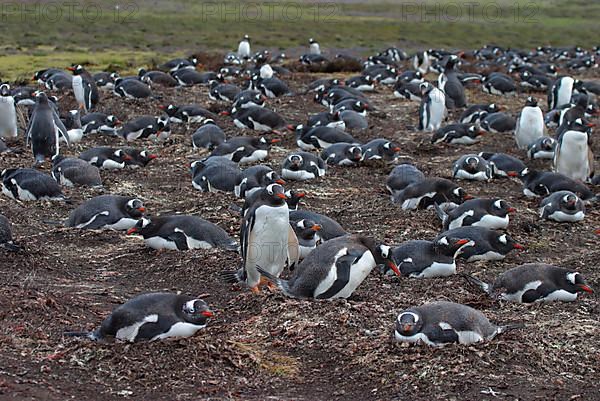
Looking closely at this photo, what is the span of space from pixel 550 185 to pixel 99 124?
272 inches

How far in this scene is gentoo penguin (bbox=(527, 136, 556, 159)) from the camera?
1330cm

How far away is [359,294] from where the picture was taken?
6.91 metres

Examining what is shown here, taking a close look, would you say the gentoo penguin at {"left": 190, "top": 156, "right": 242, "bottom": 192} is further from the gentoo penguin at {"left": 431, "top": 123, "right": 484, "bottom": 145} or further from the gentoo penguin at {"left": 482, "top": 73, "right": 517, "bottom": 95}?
the gentoo penguin at {"left": 482, "top": 73, "right": 517, "bottom": 95}

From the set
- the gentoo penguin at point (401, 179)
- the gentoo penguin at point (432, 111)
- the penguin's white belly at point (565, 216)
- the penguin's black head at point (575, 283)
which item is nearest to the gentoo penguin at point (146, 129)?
the gentoo penguin at point (432, 111)

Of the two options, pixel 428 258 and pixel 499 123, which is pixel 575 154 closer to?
pixel 499 123

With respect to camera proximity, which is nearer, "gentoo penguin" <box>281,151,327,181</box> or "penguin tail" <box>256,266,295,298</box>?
"penguin tail" <box>256,266,295,298</box>

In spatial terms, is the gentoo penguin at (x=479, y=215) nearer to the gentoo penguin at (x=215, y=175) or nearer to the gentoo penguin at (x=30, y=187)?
the gentoo penguin at (x=215, y=175)

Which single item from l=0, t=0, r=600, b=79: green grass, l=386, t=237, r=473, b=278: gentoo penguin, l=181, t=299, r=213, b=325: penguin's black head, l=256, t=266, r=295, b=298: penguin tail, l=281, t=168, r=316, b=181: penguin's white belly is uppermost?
l=181, t=299, r=213, b=325: penguin's black head

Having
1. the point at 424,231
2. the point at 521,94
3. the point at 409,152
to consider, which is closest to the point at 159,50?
the point at 521,94

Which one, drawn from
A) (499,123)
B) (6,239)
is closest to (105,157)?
(6,239)

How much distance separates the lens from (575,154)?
38.9ft

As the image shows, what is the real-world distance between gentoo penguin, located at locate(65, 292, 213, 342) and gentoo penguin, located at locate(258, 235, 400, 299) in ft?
3.20

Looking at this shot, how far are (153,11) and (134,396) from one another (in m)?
52.8

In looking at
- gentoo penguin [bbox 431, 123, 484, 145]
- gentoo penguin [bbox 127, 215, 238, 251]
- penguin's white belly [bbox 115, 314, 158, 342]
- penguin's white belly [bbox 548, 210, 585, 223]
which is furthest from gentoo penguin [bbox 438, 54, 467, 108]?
penguin's white belly [bbox 115, 314, 158, 342]
